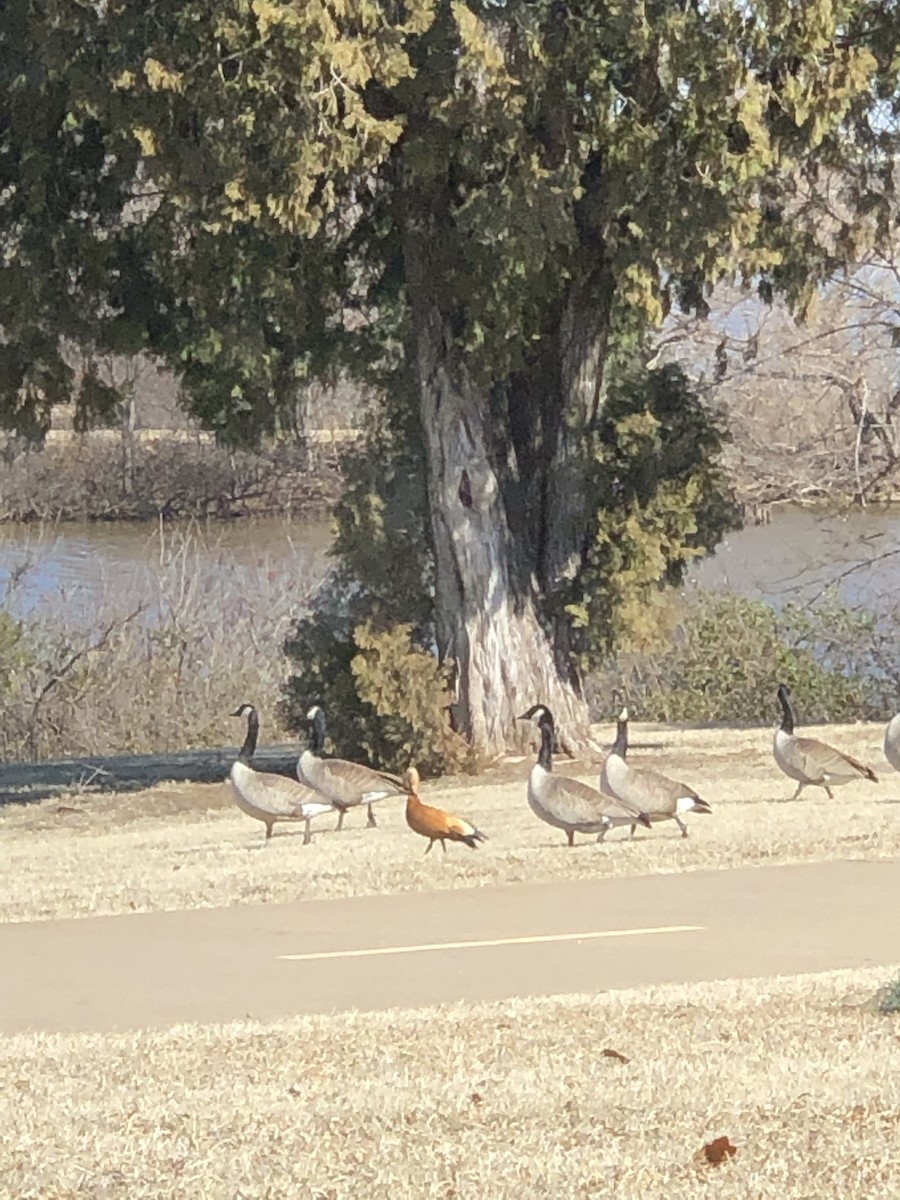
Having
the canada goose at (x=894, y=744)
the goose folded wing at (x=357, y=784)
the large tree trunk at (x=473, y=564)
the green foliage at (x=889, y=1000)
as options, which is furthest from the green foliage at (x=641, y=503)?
the green foliage at (x=889, y=1000)

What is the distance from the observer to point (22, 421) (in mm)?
20422

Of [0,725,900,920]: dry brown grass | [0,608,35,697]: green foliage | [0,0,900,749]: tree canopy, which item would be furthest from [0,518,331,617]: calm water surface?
[0,725,900,920]: dry brown grass

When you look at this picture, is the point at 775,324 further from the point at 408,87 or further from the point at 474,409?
the point at 408,87

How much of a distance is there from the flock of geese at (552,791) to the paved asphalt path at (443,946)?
1.13 meters

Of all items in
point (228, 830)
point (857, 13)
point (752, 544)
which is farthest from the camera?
point (752, 544)

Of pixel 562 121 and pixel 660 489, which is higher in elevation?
pixel 562 121

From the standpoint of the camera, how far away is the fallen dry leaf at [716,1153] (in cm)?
638

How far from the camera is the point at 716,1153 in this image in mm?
6410

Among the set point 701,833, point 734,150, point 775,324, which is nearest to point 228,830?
point 701,833

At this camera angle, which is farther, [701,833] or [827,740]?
[827,740]

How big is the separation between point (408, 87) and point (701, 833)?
720cm

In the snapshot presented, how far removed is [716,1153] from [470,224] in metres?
12.7

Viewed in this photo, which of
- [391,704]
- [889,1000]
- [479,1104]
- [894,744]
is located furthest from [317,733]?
[479,1104]

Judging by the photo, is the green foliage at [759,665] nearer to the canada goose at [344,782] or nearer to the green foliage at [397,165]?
the green foliage at [397,165]
